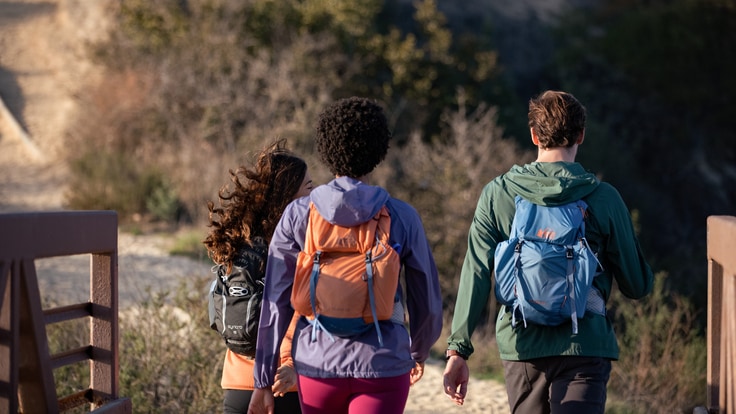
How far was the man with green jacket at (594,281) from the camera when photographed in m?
2.79

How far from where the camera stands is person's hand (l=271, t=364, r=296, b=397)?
2725 mm

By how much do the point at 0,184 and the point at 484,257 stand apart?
50.9 feet

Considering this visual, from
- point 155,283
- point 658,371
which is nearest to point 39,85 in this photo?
point 155,283

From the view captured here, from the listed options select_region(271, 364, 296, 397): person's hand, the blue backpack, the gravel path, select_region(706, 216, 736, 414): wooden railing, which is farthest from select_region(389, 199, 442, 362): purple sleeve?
the gravel path

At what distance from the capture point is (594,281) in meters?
2.88

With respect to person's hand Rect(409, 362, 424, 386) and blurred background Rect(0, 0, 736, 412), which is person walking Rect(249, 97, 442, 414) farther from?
blurred background Rect(0, 0, 736, 412)

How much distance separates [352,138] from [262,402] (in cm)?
85

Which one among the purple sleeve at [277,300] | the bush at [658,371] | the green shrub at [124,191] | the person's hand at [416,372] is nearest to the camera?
the purple sleeve at [277,300]

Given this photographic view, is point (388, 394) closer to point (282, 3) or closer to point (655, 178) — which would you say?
point (282, 3)

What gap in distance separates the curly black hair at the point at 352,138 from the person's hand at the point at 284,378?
608 millimetres

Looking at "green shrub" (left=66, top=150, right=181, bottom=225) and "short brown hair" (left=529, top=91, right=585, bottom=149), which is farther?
"green shrub" (left=66, top=150, right=181, bottom=225)

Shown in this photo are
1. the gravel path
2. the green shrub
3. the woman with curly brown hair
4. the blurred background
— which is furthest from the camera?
the green shrub

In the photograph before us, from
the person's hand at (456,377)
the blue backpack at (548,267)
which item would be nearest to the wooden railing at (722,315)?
the blue backpack at (548,267)

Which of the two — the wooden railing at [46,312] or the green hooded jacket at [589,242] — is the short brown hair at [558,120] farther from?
the wooden railing at [46,312]
